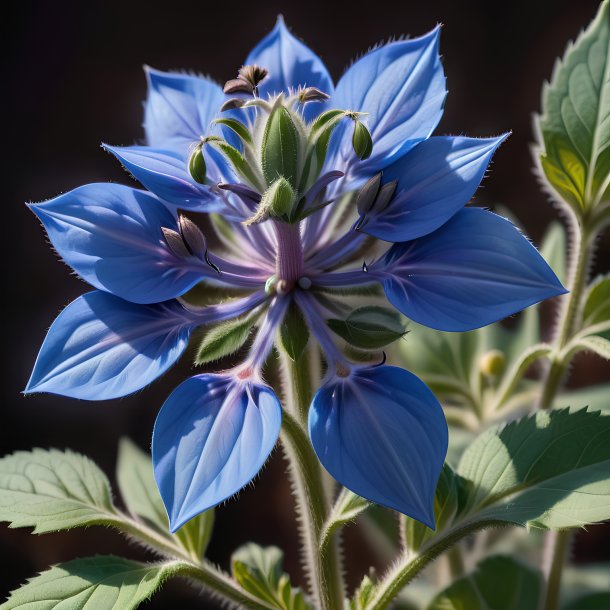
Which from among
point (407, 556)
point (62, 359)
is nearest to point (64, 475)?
point (62, 359)

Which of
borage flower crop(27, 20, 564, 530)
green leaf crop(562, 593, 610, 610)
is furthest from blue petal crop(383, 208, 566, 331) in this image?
green leaf crop(562, 593, 610, 610)

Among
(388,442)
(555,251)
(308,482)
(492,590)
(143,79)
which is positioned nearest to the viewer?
(388,442)

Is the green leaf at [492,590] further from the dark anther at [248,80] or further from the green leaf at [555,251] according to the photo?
the dark anther at [248,80]

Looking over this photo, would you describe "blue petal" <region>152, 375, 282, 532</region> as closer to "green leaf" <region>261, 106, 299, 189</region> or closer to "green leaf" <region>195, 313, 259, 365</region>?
"green leaf" <region>195, 313, 259, 365</region>

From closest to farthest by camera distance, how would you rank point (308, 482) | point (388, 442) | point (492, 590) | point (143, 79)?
point (388, 442) < point (308, 482) < point (492, 590) < point (143, 79)

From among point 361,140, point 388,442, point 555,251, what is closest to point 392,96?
point 361,140

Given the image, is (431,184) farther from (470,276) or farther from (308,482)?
(308,482)
